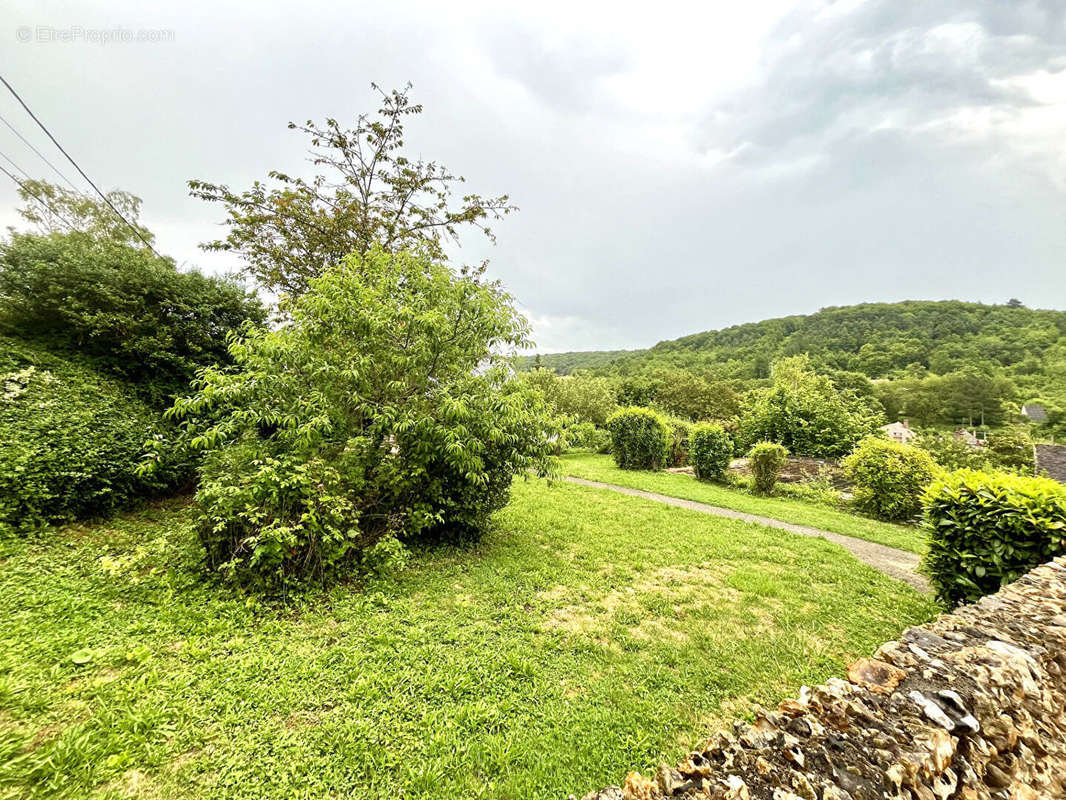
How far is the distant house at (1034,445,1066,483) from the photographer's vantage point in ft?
38.7

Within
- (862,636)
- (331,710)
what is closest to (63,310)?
(331,710)

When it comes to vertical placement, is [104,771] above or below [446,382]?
below

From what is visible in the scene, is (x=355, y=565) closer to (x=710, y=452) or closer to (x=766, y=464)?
(x=766, y=464)

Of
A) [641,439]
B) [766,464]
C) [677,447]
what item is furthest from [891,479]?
[677,447]

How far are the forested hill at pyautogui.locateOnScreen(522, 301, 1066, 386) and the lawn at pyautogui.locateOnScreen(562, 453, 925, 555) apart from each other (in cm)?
3376

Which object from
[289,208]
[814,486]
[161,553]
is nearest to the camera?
[161,553]

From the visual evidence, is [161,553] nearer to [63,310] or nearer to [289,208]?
[63,310]

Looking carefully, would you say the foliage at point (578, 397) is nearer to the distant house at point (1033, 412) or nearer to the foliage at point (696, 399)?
the foliage at point (696, 399)

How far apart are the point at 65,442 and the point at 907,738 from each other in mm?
8124

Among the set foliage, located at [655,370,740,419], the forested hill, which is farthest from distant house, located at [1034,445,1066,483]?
the forested hill

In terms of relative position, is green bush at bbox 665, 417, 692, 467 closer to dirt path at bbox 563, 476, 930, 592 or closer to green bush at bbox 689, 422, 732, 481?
green bush at bbox 689, 422, 732, 481

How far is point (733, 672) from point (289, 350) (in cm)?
601

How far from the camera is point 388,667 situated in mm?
3021

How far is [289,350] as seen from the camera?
15.7ft
